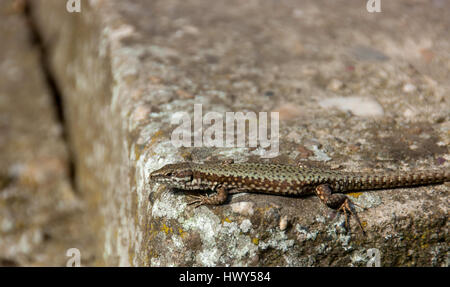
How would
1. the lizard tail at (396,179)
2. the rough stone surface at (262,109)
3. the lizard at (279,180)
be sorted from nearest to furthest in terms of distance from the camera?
the rough stone surface at (262,109), the lizard at (279,180), the lizard tail at (396,179)

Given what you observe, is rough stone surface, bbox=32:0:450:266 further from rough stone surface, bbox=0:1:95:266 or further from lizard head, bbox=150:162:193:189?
rough stone surface, bbox=0:1:95:266

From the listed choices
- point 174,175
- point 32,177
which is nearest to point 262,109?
point 174,175

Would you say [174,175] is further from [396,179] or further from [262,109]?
[396,179]

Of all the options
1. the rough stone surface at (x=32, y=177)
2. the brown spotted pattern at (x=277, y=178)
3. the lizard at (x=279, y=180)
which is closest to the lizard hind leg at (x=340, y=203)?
the lizard at (x=279, y=180)

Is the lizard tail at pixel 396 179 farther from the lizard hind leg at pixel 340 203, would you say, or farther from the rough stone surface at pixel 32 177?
the rough stone surface at pixel 32 177

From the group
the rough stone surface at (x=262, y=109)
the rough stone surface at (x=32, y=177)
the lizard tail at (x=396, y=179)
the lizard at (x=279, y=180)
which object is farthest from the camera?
the rough stone surface at (x=32, y=177)
